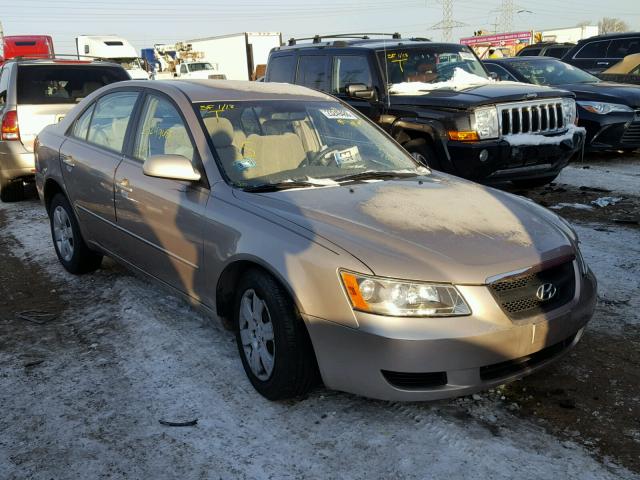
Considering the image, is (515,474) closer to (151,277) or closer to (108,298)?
(151,277)

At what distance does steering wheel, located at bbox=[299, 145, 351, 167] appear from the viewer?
13.0ft

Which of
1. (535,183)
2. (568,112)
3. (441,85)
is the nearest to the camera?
(568,112)

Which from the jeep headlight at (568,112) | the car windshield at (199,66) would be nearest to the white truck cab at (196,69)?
the car windshield at (199,66)

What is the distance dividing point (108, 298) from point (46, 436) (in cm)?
186

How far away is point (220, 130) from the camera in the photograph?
3.87m

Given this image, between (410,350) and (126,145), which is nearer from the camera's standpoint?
(410,350)

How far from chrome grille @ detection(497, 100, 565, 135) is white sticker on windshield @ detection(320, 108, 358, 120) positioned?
2.87 m

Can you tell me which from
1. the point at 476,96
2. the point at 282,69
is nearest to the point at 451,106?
the point at 476,96

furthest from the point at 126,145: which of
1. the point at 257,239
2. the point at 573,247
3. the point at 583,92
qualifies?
the point at 583,92

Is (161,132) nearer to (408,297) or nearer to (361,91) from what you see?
(408,297)

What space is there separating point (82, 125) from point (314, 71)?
3935 millimetres

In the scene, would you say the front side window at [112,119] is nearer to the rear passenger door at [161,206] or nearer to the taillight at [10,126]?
the rear passenger door at [161,206]

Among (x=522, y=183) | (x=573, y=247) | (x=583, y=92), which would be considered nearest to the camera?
(x=573, y=247)

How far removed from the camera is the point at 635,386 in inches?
129
